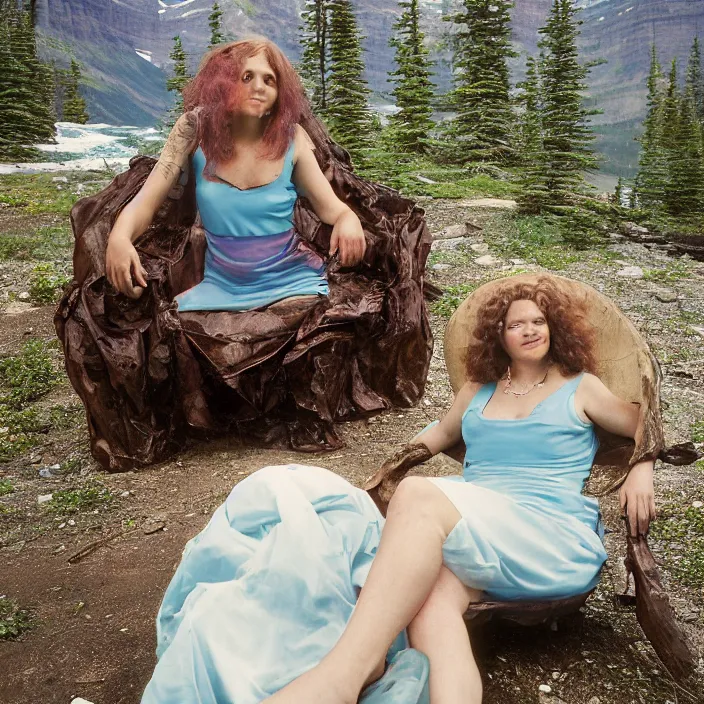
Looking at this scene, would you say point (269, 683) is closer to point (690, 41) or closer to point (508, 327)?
point (508, 327)

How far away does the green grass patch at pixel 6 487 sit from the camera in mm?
4164

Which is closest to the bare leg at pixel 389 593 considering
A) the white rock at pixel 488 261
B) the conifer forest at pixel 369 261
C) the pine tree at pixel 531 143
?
the conifer forest at pixel 369 261

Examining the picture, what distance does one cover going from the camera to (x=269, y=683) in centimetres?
188

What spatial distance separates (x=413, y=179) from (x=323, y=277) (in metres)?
6.82

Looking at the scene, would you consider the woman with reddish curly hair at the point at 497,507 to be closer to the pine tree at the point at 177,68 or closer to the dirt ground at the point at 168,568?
the dirt ground at the point at 168,568

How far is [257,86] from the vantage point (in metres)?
3.99

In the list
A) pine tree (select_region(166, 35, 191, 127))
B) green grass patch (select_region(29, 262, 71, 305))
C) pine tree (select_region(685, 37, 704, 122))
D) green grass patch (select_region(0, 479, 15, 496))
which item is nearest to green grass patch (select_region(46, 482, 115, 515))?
green grass patch (select_region(0, 479, 15, 496))

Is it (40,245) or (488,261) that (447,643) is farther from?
(40,245)

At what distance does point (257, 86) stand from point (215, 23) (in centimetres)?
640

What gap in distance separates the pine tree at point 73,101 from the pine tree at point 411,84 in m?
4.24

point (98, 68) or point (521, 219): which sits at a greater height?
point (98, 68)

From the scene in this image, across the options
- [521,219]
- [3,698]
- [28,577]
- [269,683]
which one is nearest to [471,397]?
A: [269,683]

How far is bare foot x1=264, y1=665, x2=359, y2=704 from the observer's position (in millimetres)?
1738

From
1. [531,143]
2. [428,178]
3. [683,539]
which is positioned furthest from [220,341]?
[531,143]
